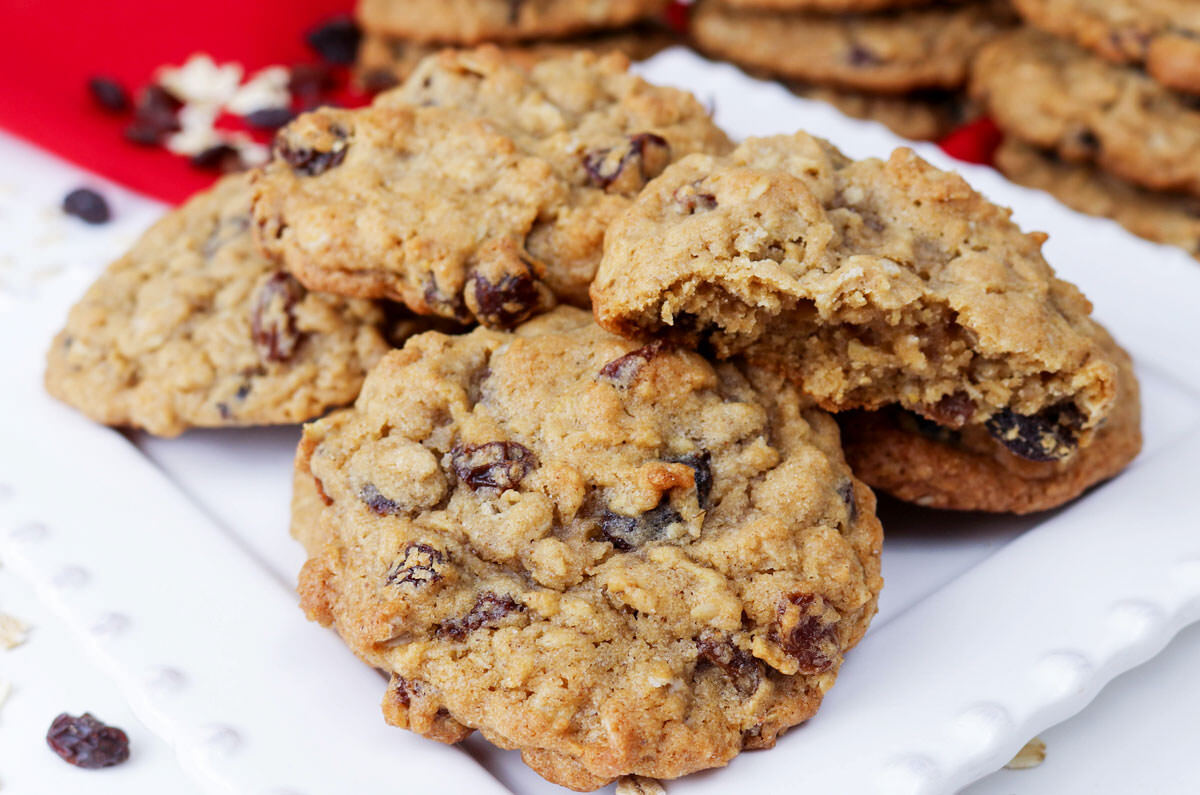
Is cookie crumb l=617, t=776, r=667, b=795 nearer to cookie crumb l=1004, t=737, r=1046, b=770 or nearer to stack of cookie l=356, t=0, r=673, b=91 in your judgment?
cookie crumb l=1004, t=737, r=1046, b=770

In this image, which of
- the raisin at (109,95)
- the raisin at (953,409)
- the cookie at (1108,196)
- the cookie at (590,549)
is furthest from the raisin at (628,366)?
the raisin at (109,95)

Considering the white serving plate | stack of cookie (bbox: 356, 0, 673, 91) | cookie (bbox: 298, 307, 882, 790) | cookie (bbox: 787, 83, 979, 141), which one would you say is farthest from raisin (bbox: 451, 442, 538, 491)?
cookie (bbox: 787, 83, 979, 141)

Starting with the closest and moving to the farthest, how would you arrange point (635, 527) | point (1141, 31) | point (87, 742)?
point (635, 527) < point (87, 742) < point (1141, 31)

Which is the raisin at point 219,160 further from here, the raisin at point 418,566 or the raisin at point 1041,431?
the raisin at point 1041,431

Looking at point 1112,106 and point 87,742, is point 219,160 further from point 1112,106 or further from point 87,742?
point 1112,106

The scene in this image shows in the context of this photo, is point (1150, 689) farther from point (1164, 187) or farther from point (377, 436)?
point (1164, 187)

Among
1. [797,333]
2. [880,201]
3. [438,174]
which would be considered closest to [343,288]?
[438,174]

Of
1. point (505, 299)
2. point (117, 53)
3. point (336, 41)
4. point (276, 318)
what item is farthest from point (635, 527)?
point (117, 53)
